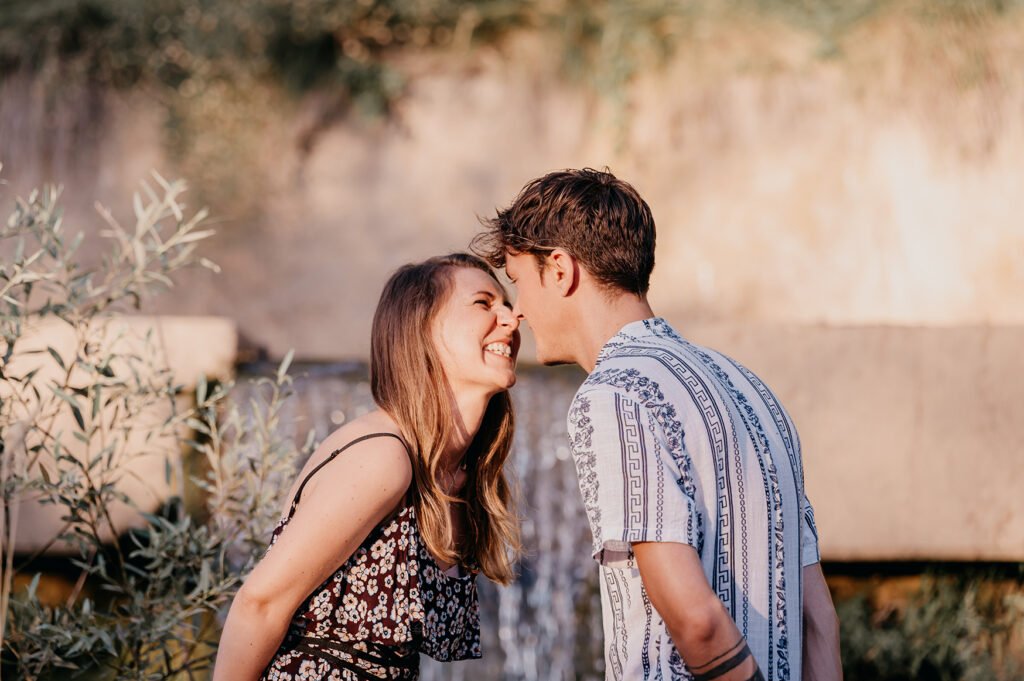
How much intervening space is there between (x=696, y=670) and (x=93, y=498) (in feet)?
6.85

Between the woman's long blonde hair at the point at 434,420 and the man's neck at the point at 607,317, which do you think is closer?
the man's neck at the point at 607,317

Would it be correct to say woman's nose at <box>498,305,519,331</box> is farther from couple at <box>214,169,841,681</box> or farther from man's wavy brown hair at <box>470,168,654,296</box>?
man's wavy brown hair at <box>470,168,654,296</box>

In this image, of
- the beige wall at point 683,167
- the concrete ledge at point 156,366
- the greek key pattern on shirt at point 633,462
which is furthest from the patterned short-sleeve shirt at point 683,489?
the beige wall at point 683,167

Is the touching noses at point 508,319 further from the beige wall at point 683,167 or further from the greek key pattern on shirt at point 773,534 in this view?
the beige wall at point 683,167

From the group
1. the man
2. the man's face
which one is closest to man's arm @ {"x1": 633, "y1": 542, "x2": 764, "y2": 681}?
the man

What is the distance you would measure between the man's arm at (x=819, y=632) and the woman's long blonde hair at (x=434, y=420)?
85 centimetres

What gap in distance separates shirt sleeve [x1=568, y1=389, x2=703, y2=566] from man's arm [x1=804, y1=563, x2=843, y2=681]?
486 mm

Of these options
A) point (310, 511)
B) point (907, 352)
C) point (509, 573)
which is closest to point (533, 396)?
point (907, 352)

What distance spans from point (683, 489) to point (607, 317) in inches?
16.3

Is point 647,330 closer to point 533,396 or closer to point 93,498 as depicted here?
point 93,498

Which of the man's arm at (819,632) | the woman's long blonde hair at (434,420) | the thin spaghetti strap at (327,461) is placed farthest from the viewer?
the woman's long blonde hair at (434,420)

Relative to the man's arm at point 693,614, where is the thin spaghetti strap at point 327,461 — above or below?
above

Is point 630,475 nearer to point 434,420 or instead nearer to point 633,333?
point 633,333

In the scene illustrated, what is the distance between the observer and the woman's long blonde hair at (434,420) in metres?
2.63
